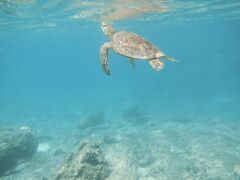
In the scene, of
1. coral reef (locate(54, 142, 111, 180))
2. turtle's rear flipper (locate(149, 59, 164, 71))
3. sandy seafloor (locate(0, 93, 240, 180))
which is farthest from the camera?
sandy seafloor (locate(0, 93, 240, 180))

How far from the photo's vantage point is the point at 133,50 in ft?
24.3

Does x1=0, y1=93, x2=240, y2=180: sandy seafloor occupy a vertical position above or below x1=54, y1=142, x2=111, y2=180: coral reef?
below

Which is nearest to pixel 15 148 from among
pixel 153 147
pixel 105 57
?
pixel 153 147

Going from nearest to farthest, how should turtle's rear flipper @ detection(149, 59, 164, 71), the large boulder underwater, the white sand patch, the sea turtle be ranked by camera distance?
turtle's rear flipper @ detection(149, 59, 164, 71)
the sea turtle
the large boulder underwater
the white sand patch

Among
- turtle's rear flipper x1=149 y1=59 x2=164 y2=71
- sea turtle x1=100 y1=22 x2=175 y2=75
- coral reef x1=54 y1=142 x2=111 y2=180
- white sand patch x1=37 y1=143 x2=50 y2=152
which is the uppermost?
sea turtle x1=100 y1=22 x2=175 y2=75

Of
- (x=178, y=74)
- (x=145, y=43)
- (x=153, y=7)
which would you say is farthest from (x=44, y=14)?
(x=178, y=74)

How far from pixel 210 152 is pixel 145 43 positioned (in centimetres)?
1155

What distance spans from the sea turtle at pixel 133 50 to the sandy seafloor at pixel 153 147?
18.5ft

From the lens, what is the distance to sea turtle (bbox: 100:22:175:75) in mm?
7121

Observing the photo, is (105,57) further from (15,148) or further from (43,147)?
(43,147)

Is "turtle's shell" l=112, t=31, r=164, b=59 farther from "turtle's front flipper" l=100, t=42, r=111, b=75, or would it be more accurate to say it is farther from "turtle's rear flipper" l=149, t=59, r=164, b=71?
"turtle's front flipper" l=100, t=42, r=111, b=75

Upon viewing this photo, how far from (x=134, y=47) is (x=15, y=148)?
10646mm

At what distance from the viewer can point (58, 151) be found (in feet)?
61.4

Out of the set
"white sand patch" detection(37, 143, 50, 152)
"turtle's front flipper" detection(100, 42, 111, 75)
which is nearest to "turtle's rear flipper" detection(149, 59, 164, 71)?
"turtle's front flipper" detection(100, 42, 111, 75)
